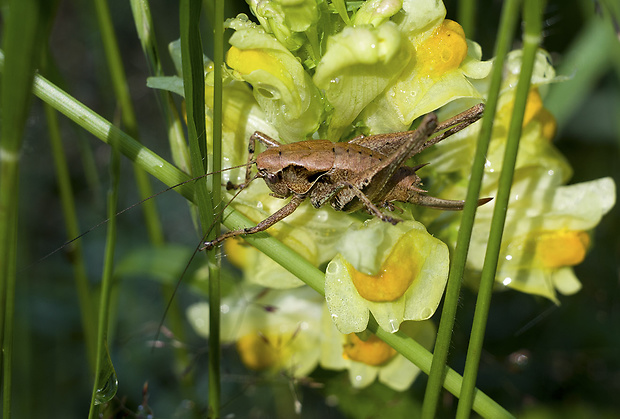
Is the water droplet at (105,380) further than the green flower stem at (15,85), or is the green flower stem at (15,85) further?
the water droplet at (105,380)

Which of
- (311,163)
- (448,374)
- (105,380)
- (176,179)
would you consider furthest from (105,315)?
(448,374)

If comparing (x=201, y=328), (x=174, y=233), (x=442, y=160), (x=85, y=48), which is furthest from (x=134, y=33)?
(x=442, y=160)

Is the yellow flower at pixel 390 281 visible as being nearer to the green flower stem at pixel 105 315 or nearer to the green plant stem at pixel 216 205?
the green plant stem at pixel 216 205

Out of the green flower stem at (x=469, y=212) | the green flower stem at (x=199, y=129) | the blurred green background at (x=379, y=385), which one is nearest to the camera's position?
the green flower stem at (x=469, y=212)

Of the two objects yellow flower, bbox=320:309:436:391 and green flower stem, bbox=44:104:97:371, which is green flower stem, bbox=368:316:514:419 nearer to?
yellow flower, bbox=320:309:436:391

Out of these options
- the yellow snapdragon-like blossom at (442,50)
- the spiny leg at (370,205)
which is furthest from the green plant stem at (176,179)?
the yellow snapdragon-like blossom at (442,50)

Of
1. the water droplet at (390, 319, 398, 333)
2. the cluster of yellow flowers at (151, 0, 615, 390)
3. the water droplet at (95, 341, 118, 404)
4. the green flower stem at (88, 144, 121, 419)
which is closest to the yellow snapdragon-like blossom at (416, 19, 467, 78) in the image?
the cluster of yellow flowers at (151, 0, 615, 390)
